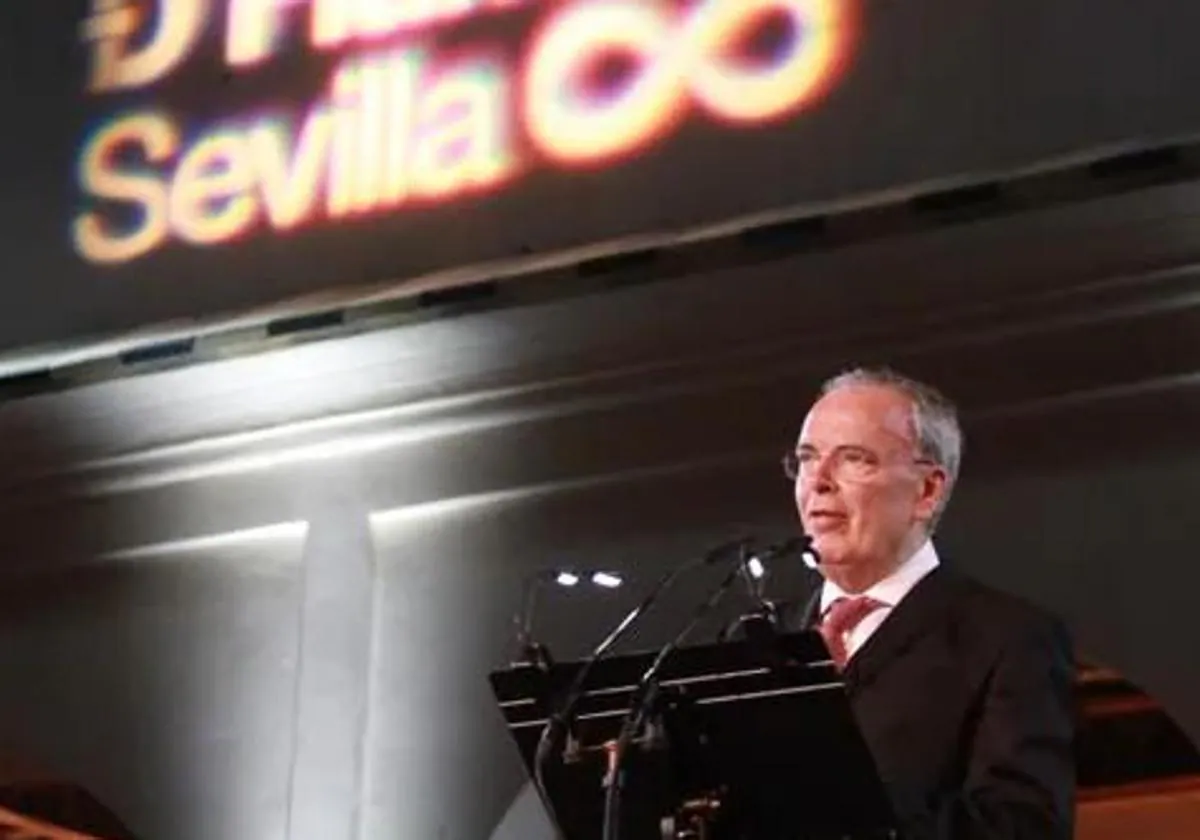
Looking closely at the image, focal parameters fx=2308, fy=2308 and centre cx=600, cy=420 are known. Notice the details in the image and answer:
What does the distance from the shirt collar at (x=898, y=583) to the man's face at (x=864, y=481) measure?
1 centimetres

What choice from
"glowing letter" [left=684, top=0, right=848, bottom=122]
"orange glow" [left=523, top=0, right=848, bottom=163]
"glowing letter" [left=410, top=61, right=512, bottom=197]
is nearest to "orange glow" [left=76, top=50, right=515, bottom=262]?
"glowing letter" [left=410, top=61, right=512, bottom=197]

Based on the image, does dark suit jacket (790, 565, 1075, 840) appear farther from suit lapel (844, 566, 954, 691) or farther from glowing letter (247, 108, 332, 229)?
glowing letter (247, 108, 332, 229)

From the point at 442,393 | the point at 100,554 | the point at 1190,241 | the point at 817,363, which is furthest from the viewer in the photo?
the point at 100,554

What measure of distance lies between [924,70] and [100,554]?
2.05m

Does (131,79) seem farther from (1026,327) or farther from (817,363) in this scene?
(1026,327)

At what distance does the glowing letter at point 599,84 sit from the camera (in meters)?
4.89

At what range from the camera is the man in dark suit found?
244cm

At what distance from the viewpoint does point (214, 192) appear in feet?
17.8

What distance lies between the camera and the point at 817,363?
4.38 meters

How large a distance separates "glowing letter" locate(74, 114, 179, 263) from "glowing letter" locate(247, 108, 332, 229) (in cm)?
26

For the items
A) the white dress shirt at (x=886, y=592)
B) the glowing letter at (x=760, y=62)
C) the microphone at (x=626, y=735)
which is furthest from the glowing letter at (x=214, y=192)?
the microphone at (x=626, y=735)

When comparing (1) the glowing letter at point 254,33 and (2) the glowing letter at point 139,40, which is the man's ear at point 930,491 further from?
(2) the glowing letter at point 139,40

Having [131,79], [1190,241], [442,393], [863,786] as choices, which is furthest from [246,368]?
[863,786]

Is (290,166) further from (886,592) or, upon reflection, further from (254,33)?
(886,592)
